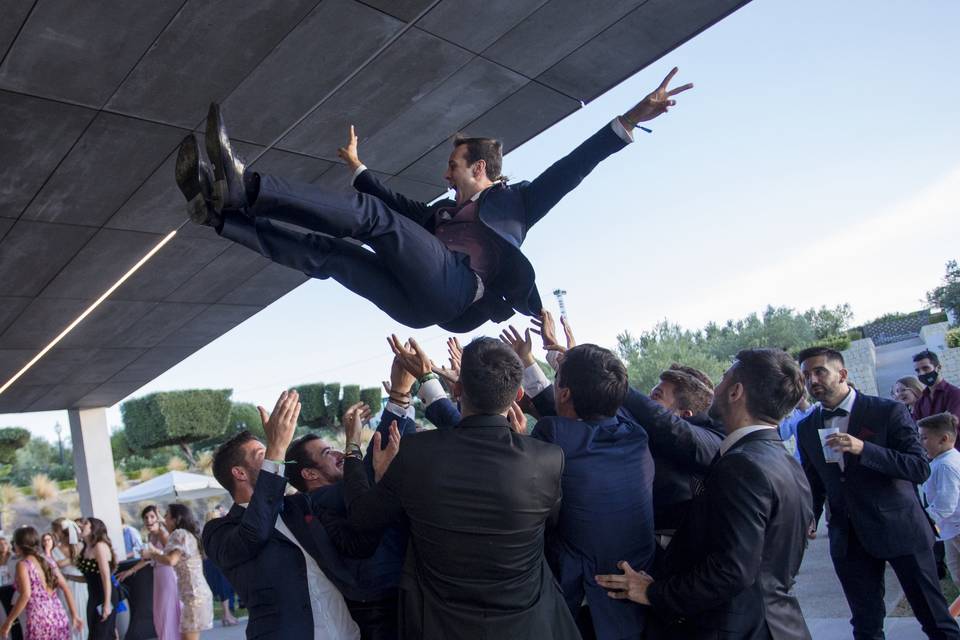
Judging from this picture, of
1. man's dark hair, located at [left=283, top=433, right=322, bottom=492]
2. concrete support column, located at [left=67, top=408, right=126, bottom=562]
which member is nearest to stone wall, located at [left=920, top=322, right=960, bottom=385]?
man's dark hair, located at [left=283, top=433, right=322, bottom=492]

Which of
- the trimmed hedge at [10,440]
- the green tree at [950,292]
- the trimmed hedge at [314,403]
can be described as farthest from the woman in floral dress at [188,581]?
the green tree at [950,292]

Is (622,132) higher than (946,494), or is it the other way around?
(622,132)

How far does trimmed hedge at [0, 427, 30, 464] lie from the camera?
28688mm

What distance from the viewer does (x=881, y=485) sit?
10.3 ft

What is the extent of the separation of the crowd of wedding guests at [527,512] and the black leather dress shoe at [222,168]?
0.65 m

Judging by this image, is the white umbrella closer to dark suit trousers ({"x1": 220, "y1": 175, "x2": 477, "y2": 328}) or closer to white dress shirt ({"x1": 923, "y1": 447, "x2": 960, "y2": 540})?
dark suit trousers ({"x1": 220, "y1": 175, "x2": 477, "y2": 328})

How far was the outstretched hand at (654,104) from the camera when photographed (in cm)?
274

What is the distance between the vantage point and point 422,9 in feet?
12.6

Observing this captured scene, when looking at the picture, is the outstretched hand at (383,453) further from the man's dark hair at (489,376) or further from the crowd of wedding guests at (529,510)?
the man's dark hair at (489,376)

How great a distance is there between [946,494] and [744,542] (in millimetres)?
2928

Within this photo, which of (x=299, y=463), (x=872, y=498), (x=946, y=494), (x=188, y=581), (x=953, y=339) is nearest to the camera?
(x=299, y=463)

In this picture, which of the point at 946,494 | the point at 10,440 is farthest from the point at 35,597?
the point at 10,440

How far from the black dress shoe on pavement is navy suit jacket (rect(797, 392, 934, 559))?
8.91 feet

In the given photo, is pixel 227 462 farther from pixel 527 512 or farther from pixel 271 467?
pixel 527 512
